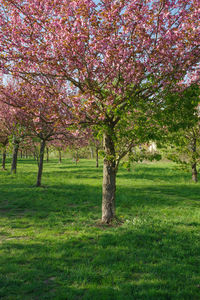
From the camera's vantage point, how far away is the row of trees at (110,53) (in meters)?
7.87

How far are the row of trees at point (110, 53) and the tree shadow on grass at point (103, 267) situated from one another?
338cm

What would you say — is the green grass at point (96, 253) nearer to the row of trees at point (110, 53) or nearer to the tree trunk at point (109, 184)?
the tree trunk at point (109, 184)

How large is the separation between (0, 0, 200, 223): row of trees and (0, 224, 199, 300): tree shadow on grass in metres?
3.38

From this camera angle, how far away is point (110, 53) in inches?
314

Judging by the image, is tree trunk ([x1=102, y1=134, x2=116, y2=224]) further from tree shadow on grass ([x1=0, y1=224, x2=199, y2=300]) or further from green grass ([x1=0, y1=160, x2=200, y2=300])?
tree shadow on grass ([x1=0, y1=224, x2=199, y2=300])

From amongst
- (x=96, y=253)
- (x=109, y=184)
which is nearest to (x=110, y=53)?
(x=109, y=184)

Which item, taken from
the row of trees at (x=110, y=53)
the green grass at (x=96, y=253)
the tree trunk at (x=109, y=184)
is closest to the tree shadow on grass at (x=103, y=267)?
the green grass at (x=96, y=253)

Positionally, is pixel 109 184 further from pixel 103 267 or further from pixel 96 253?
pixel 103 267

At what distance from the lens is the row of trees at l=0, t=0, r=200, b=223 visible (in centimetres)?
787

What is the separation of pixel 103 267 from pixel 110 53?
257 inches

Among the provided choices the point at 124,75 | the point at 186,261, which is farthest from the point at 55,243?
the point at 124,75

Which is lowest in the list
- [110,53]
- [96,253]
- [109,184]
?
[96,253]

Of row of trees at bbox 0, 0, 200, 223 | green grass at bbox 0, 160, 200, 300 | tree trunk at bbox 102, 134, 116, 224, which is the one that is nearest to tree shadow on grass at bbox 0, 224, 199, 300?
green grass at bbox 0, 160, 200, 300

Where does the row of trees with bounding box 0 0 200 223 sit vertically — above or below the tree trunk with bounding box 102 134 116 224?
above
